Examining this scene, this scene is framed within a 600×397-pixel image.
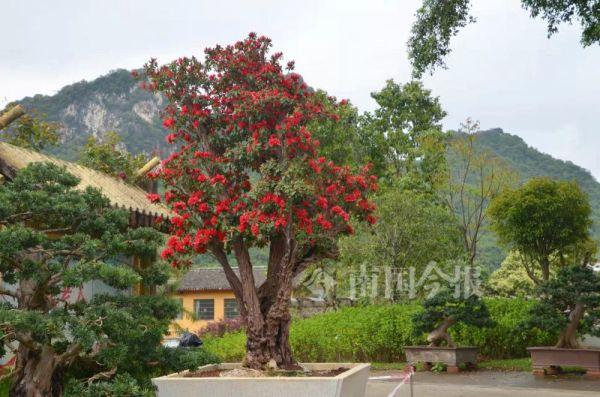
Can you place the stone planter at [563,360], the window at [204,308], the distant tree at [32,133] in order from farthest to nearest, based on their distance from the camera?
the window at [204,308] < the distant tree at [32,133] < the stone planter at [563,360]

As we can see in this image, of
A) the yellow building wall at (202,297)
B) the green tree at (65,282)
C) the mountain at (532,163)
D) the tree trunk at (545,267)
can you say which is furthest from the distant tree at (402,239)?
the mountain at (532,163)

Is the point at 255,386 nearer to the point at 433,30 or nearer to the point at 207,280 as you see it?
the point at 433,30

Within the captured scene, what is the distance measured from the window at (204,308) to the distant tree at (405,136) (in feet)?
43.0

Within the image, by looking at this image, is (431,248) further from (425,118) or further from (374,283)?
(425,118)

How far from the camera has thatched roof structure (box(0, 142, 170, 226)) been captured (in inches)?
309

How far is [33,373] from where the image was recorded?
5.79 m

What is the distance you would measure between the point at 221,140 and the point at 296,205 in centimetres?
154

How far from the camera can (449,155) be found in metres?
26.9

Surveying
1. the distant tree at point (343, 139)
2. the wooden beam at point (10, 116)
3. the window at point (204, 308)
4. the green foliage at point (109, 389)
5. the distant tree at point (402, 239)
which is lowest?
the window at point (204, 308)

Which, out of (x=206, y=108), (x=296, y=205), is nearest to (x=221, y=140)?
(x=206, y=108)

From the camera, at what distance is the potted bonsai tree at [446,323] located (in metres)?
12.8

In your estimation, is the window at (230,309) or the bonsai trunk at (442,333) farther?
the window at (230,309)

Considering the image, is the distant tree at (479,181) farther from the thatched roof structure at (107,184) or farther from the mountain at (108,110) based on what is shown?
the mountain at (108,110)

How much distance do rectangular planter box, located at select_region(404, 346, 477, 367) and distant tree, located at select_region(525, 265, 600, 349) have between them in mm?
1591
